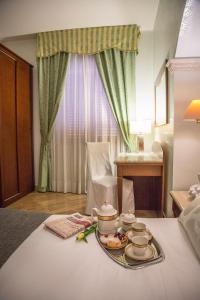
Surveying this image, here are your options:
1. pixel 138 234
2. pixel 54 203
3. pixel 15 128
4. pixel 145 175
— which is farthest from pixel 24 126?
pixel 138 234

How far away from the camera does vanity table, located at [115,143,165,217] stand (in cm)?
244

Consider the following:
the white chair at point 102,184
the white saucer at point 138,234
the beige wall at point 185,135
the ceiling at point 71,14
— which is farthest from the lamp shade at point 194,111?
the ceiling at point 71,14

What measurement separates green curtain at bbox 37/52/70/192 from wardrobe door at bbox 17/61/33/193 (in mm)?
199

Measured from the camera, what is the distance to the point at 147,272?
78 cm

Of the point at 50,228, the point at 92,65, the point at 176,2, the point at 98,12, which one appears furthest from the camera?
the point at 92,65

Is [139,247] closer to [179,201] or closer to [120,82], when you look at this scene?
[179,201]

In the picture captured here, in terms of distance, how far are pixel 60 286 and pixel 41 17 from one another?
3.83 metres

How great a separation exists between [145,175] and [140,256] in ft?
5.43

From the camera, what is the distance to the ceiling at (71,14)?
314 cm

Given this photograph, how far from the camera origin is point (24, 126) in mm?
3539

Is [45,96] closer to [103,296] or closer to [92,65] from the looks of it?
[92,65]

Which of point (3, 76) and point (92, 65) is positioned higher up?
point (92, 65)

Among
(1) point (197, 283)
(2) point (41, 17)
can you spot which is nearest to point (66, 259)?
(1) point (197, 283)

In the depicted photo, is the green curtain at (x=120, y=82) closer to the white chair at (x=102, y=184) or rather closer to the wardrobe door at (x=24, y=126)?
the white chair at (x=102, y=184)
